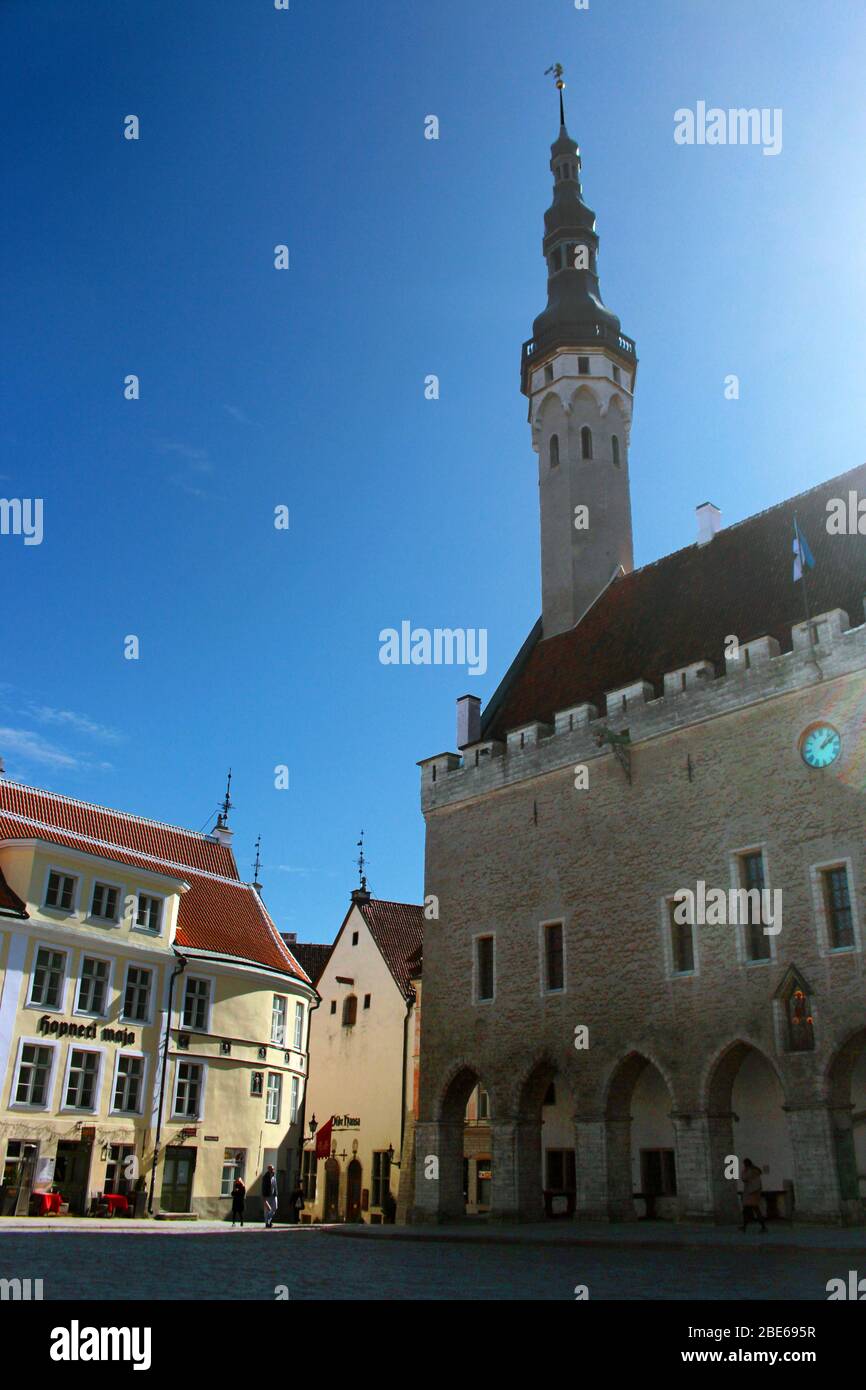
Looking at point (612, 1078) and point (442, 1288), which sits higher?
point (612, 1078)

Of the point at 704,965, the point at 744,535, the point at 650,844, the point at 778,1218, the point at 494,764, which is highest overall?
the point at 744,535

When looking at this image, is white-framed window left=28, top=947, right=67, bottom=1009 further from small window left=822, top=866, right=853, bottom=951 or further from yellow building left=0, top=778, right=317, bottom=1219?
small window left=822, top=866, right=853, bottom=951

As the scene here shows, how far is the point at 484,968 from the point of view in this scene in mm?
27125

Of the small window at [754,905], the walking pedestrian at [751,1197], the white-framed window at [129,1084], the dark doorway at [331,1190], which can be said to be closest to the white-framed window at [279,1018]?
the white-framed window at [129,1084]

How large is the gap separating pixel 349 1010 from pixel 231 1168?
29.1ft

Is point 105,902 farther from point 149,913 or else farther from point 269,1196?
point 269,1196

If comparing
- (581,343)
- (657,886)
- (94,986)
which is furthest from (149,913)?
(581,343)

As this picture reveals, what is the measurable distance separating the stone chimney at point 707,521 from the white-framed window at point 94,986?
19143 millimetres

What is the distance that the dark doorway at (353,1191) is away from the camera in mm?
35656
